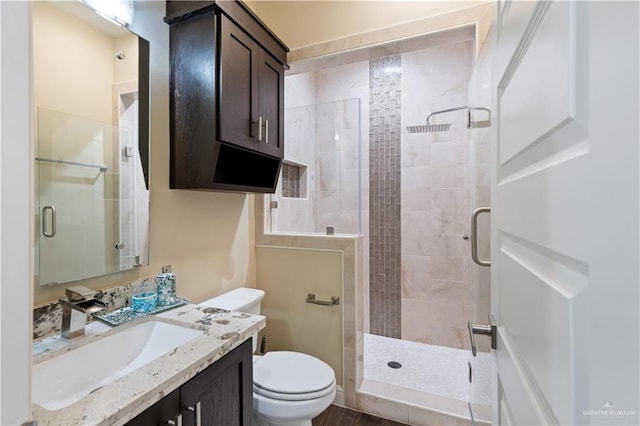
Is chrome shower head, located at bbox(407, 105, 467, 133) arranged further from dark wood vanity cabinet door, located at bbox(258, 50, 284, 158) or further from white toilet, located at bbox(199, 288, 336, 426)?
white toilet, located at bbox(199, 288, 336, 426)

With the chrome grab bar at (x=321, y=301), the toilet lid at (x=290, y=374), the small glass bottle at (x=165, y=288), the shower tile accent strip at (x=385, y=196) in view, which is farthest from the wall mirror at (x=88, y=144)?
the shower tile accent strip at (x=385, y=196)

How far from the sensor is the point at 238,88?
142cm

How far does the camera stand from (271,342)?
82.8 inches

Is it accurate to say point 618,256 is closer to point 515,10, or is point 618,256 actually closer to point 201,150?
point 515,10

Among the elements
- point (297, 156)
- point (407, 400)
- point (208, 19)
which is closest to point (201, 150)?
point (208, 19)

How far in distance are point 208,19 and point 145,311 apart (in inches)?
51.3

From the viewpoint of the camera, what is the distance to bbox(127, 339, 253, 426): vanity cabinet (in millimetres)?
745

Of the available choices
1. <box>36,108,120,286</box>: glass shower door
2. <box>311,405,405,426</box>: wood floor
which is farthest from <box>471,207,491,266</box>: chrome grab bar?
<box>36,108,120,286</box>: glass shower door

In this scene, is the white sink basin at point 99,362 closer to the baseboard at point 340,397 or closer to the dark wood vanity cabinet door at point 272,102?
the dark wood vanity cabinet door at point 272,102

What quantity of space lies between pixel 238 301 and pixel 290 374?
1.56ft

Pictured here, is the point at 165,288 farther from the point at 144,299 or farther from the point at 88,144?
the point at 88,144

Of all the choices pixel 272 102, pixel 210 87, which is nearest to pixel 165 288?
pixel 210 87

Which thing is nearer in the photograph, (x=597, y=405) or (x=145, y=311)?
(x=597, y=405)

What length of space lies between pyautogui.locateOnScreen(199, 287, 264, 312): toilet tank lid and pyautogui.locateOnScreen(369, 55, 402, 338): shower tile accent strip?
59.7 inches
